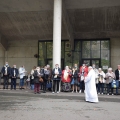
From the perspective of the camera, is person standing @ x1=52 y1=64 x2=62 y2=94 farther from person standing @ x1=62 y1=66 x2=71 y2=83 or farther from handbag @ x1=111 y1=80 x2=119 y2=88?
handbag @ x1=111 y1=80 x2=119 y2=88

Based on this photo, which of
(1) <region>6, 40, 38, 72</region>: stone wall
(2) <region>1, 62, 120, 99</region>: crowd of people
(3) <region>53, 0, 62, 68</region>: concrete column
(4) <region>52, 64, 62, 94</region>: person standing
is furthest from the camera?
(1) <region>6, 40, 38, 72</region>: stone wall

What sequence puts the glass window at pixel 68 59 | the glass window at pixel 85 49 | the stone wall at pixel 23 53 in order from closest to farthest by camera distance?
the glass window at pixel 85 49 → the glass window at pixel 68 59 → the stone wall at pixel 23 53

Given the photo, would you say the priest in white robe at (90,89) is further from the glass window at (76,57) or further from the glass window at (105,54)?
the glass window at (76,57)

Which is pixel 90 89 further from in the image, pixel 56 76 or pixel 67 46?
pixel 67 46

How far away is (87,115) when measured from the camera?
24.5ft

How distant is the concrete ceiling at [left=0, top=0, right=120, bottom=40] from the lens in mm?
17328

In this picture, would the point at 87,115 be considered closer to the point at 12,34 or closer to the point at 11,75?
the point at 11,75

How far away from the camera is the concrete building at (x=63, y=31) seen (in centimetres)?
1750

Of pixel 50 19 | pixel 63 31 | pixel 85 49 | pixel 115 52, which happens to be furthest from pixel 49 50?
pixel 115 52

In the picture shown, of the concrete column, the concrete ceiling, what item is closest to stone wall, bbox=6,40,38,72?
the concrete ceiling

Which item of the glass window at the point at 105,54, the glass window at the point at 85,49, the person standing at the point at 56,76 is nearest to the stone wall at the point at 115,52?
the glass window at the point at 105,54

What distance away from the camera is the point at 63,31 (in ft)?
66.1

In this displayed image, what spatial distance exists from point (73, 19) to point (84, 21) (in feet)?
3.22

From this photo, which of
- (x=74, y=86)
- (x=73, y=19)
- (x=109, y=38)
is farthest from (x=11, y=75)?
(x=109, y=38)
